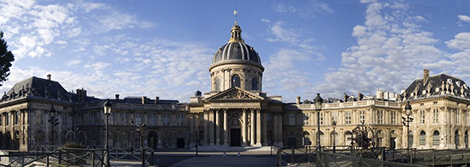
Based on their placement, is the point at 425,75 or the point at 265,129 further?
the point at 425,75

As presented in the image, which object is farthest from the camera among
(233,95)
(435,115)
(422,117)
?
(233,95)

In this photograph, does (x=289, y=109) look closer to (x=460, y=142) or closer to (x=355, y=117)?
(x=355, y=117)

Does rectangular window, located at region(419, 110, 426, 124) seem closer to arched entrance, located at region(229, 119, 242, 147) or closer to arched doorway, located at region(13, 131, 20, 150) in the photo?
arched entrance, located at region(229, 119, 242, 147)

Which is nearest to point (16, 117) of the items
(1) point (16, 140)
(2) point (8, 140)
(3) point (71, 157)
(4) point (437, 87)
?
(1) point (16, 140)

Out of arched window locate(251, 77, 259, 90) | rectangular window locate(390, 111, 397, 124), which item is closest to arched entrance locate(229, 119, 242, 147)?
arched window locate(251, 77, 259, 90)

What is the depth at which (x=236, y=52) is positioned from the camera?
71.8 m

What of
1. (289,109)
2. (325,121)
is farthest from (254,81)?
(325,121)

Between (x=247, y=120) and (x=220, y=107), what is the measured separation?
4.84 meters

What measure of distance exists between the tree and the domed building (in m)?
30.5

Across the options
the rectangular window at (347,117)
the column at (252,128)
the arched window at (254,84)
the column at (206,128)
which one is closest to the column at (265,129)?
the column at (252,128)

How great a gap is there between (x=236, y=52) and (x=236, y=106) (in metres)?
13.7

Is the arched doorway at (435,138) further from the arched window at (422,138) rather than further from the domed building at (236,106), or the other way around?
the domed building at (236,106)

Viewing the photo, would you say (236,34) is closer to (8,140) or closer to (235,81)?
(235,81)

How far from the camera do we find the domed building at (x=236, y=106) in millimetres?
61875
